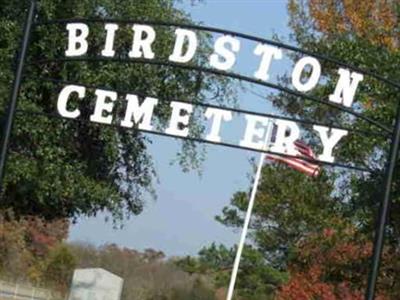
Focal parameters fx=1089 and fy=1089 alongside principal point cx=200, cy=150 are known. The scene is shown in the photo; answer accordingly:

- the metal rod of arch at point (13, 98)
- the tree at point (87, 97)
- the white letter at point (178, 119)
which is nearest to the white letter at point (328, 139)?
the white letter at point (178, 119)

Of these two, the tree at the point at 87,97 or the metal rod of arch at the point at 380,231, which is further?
the tree at the point at 87,97

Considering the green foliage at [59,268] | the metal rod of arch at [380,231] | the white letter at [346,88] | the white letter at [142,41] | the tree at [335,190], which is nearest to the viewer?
the metal rod of arch at [380,231]

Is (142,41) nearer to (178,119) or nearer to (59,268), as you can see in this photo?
(178,119)

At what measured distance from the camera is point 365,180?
1647cm

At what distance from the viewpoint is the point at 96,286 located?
18.4m

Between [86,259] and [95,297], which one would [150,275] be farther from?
[95,297]

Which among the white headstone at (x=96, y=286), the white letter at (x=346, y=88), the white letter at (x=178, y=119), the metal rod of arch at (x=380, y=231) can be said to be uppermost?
the white letter at (x=346, y=88)

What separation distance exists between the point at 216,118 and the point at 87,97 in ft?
21.7

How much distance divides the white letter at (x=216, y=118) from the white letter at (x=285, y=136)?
1.79ft

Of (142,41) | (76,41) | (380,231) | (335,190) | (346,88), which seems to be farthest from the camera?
(335,190)

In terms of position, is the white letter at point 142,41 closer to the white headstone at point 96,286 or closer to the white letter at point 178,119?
the white letter at point 178,119

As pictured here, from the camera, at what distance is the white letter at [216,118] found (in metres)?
11.3

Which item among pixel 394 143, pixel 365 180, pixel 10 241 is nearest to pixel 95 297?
pixel 365 180

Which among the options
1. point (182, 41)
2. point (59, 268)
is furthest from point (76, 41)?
point (59, 268)
